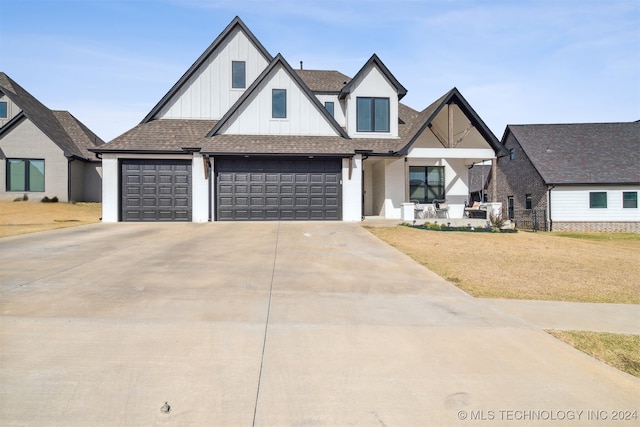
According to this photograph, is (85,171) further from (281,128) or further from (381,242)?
(381,242)

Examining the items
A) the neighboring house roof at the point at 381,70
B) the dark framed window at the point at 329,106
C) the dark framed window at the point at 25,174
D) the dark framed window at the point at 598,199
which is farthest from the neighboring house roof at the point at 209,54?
the dark framed window at the point at 598,199

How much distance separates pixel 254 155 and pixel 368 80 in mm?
7952

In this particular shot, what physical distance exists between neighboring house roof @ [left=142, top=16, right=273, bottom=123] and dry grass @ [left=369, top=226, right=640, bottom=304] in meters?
12.6

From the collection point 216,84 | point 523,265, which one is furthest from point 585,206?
point 216,84

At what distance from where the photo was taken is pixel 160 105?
20.0m

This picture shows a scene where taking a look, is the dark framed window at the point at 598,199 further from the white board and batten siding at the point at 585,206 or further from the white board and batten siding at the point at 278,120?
the white board and batten siding at the point at 278,120

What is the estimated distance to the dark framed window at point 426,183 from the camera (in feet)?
72.6

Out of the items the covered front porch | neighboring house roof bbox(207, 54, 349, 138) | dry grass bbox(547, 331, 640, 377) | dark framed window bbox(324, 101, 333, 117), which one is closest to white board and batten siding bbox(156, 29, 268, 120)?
neighboring house roof bbox(207, 54, 349, 138)

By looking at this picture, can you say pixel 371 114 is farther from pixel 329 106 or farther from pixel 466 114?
pixel 466 114

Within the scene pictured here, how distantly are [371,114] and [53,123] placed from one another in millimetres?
23692

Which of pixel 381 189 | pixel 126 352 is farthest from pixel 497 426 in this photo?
pixel 381 189

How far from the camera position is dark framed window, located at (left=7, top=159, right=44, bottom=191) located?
25938 mm

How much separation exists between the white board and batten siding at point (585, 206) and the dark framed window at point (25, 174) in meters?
33.6

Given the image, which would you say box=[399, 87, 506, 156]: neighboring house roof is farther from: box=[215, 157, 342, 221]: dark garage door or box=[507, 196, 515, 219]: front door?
box=[507, 196, 515, 219]: front door
